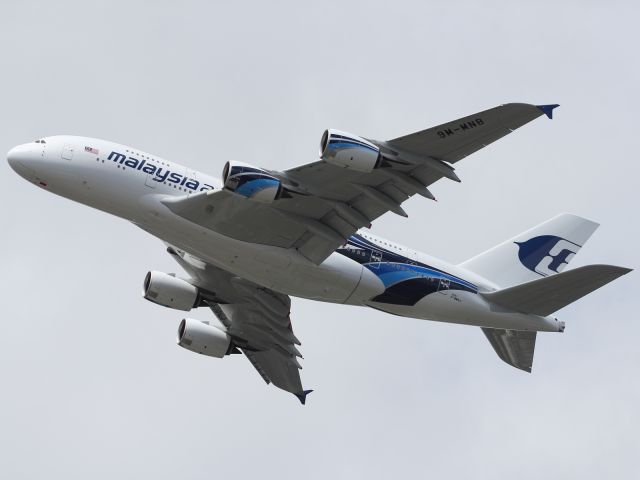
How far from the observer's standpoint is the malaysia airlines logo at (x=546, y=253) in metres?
51.4

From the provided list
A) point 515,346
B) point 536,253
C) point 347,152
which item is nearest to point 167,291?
point 347,152

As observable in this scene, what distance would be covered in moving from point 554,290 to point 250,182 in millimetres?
12899

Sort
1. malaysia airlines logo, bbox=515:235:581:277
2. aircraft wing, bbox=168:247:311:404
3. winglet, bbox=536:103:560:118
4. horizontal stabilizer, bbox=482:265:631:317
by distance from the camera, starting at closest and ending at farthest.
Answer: winglet, bbox=536:103:560:118 < horizontal stabilizer, bbox=482:265:631:317 < aircraft wing, bbox=168:247:311:404 < malaysia airlines logo, bbox=515:235:581:277

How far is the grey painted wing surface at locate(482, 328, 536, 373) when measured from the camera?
49062 mm

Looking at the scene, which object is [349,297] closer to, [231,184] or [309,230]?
[309,230]

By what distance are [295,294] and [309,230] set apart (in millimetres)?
3568

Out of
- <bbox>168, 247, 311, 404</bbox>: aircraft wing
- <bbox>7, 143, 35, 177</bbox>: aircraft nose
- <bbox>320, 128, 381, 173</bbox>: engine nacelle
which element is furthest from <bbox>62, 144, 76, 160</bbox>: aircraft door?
<bbox>320, 128, 381, 173</bbox>: engine nacelle

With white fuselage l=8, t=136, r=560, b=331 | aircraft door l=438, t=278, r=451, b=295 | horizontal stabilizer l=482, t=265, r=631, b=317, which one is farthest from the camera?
aircraft door l=438, t=278, r=451, b=295

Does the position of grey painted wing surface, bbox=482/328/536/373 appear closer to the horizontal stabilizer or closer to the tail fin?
the horizontal stabilizer

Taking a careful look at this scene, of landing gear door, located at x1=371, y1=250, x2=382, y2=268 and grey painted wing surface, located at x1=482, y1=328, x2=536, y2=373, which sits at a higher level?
landing gear door, located at x1=371, y1=250, x2=382, y2=268

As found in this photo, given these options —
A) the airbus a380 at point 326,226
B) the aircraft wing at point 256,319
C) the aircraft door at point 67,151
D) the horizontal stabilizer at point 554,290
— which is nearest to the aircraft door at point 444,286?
the airbus a380 at point 326,226

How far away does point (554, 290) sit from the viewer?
45.7 metres

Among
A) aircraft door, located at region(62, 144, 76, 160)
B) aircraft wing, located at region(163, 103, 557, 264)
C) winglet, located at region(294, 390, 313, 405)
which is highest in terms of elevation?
aircraft door, located at region(62, 144, 76, 160)

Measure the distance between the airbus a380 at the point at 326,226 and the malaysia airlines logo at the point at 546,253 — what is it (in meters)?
0.51
